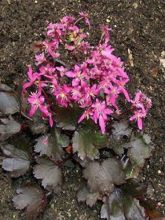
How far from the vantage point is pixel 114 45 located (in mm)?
3562

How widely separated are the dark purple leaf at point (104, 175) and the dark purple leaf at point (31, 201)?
9.3 inches

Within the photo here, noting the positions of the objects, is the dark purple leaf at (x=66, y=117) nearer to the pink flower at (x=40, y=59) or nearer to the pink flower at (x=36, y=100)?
the pink flower at (x=36, y=100)

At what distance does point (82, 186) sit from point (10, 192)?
347 millimetres

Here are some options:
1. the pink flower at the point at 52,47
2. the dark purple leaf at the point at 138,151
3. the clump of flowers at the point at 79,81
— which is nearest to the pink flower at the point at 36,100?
the clump of flowers at the point at 79,81

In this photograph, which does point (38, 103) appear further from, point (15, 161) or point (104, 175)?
point (104, 175)

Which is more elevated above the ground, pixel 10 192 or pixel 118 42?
pixel 118 42

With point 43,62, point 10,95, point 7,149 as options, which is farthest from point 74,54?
point 7,149

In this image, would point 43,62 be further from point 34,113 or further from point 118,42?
point 118,42

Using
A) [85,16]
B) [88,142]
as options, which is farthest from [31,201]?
[85,16]

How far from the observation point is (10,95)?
10.5 ft

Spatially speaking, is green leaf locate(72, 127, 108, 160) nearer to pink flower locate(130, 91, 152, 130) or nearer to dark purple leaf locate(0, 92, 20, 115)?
pink flower locate(130, 91, 152, 130)

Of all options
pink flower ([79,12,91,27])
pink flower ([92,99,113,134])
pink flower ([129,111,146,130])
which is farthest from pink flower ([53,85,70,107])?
pink flower ([79,12,91,27])

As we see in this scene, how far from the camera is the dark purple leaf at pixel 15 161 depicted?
3.12 metres

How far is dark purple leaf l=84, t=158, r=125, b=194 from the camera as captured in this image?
3.14m
